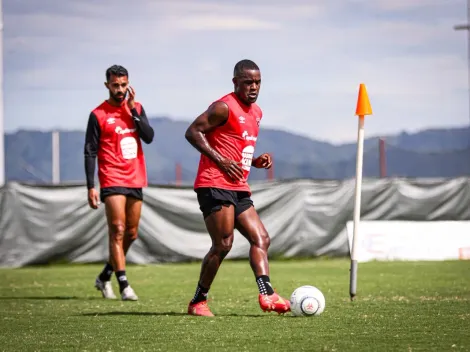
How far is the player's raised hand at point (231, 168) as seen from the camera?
8.81 meters

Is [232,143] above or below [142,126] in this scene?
below

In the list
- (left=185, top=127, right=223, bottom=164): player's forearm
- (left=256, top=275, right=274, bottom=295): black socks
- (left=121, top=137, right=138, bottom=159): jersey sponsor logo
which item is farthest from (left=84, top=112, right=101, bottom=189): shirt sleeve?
(left=256, top=275, right=274, bottom=295): black socks

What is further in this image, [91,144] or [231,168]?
[91,144]

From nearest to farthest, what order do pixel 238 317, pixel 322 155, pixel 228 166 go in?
pixel 228 166 < pixel 238 317 < pixel 322 155

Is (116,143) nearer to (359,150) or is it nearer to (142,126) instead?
(142,126)

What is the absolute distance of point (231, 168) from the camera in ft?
28.9

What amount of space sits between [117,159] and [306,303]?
3.73m

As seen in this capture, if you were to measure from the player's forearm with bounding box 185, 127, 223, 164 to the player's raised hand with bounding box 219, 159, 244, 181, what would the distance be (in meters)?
0.05

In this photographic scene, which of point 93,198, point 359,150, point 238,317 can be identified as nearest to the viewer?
point 238,317

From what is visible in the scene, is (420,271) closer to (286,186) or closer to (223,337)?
(286,186)

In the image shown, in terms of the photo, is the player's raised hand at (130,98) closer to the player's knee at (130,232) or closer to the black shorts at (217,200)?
the player's knee at (130,232)

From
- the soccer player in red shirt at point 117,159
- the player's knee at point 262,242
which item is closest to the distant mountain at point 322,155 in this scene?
the soccer player in red shirt at point 117,159

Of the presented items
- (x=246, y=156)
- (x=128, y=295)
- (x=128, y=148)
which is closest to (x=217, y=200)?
(x=246, y=156)

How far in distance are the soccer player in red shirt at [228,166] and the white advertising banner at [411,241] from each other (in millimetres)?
10588
